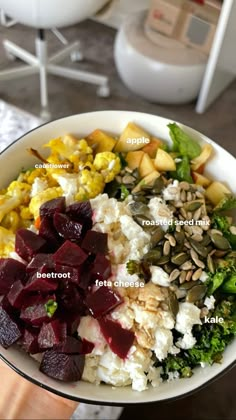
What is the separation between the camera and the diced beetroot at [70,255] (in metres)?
0.82

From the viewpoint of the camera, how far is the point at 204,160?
104cm

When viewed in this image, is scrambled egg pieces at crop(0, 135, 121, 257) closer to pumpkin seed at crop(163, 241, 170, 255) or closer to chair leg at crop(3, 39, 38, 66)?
pumpkin seed at crop(163, 241, 170, 255)

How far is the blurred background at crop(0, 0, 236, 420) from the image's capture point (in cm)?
201

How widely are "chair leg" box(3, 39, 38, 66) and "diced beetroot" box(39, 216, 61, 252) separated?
137 cm

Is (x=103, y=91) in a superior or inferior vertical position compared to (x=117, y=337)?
inferior

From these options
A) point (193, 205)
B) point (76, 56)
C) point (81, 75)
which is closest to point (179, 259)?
point (193, 205)

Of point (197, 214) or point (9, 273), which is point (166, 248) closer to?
point (197, 214)

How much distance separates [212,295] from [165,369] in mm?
147

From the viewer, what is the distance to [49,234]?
0.88 meters

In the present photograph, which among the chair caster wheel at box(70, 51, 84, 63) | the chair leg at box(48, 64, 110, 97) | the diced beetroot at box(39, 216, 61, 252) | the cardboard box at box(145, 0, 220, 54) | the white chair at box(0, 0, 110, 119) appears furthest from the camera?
the chair caster wheel at box(70, 51, 84, 63)

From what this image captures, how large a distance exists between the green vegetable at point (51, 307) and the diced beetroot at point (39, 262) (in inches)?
2.2

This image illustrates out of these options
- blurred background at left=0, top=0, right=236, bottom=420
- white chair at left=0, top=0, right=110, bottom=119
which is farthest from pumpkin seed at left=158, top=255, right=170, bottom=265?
blurred background at left=0, top=0, right=236, bottom=420

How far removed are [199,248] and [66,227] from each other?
234mm

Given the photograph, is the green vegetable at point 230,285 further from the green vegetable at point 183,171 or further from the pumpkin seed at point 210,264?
the green vegetable at point 183,171
